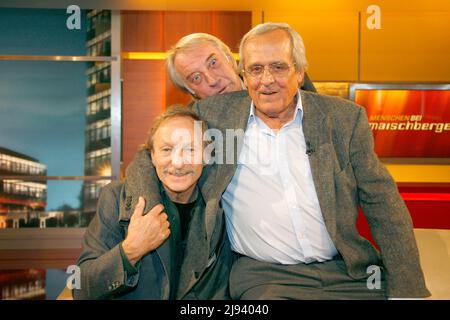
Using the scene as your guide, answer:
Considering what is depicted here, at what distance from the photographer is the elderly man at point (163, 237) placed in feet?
5.73

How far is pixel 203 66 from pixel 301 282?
1128mm

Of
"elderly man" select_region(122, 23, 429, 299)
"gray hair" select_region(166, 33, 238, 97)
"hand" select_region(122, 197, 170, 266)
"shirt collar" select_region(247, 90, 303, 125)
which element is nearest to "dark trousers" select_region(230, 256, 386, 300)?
"elderly man" select_region(122, 23, 429, 299)

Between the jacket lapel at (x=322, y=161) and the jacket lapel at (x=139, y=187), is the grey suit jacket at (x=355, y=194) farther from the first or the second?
the jacket lapel at (x=139, y=187)

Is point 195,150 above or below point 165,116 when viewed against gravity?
below

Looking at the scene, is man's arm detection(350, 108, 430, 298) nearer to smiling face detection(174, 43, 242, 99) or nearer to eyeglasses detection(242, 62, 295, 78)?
eyeglasses detection(242, 62, 295, 78)

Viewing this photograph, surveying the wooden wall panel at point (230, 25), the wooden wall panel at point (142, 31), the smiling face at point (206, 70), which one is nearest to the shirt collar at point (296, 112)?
the smiling face at point (206, 70)

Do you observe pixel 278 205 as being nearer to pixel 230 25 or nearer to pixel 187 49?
pixel 187 49

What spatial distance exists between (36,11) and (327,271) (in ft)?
17.8

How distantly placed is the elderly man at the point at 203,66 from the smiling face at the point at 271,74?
53 cm

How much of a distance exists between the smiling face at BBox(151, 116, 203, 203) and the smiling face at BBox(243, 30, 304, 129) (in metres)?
0.27

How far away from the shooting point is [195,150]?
1905 mm

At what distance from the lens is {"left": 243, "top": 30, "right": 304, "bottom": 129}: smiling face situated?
1.95 metres

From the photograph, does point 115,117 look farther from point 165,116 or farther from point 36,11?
point 165,116
